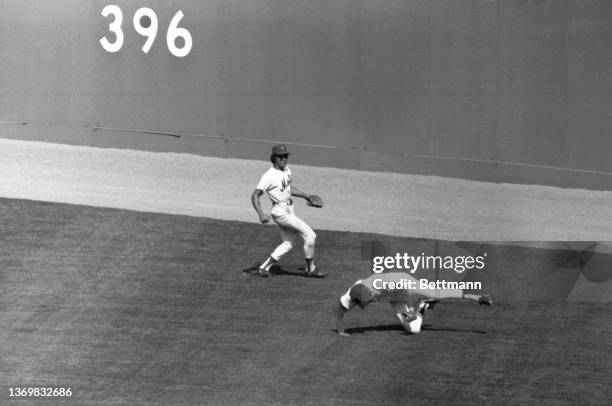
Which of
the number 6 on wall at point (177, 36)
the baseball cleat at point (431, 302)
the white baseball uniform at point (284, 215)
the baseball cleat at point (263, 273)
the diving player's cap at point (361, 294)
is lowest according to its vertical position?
the baseball cleat at point (263, 273)

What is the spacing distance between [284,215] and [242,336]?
2644 mm

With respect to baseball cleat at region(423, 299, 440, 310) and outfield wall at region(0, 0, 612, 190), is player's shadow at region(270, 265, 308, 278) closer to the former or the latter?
baseball cleat at region(423, 299, 440, 310)

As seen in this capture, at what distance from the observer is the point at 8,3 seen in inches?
1260

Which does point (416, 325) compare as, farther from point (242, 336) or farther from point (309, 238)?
point (309, 238)

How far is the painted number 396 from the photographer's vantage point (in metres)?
30.4

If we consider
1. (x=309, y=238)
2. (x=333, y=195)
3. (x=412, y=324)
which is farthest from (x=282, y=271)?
(x=333, y=195)

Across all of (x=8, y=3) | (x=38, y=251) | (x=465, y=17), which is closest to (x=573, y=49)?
(x=465, y=17)

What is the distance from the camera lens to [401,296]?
1895 centimetres

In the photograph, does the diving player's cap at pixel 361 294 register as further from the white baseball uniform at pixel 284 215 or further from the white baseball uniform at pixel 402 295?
the white baseball uniform at pixel 284 215

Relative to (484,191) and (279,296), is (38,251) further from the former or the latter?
(484,191)

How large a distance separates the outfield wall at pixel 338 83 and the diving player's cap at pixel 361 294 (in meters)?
9.67

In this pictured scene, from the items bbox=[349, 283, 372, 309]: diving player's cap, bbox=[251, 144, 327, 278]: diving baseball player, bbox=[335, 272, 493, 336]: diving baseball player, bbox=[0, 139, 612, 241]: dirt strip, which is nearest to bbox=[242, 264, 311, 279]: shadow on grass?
bbox=[251, 144, 327, 278]: diving baseball player

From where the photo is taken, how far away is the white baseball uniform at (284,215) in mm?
21438

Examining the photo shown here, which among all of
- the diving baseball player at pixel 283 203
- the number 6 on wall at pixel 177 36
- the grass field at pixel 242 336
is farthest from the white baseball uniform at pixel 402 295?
the number 6 on wall at pixel 177 36
